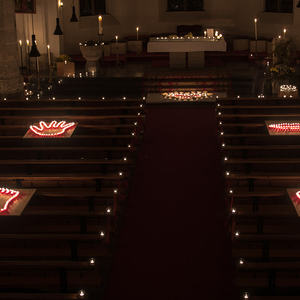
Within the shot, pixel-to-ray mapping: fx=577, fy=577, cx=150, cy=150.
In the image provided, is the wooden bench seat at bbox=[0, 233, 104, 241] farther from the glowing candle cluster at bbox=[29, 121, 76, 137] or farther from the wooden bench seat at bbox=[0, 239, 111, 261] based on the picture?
the glowing candle cluster at bbox=[29, 121, 76, 137]

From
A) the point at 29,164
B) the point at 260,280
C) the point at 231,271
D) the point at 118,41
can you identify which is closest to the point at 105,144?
the point at 29,164

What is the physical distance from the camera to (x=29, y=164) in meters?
7.52

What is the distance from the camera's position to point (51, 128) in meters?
8.45

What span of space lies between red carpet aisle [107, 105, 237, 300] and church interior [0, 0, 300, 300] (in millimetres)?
19

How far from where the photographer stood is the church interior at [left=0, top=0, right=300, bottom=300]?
5.59 metres

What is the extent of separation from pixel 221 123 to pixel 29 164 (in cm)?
315

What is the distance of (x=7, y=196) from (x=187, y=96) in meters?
8.50

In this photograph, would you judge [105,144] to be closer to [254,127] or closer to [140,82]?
[254,127]

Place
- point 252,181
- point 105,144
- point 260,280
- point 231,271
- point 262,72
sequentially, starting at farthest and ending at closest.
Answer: point 262,72 → point 105,144 → point 252,181 → point 231,271 → point 260,280

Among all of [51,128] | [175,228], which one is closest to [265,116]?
[175,228]

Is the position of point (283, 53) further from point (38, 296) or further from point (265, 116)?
point (38, 296)

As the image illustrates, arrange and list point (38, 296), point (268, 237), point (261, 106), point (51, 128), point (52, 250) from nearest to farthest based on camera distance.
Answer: point (38, 296)
point (268, 237)
point (52, 250)
point (51, 128)
point (261, 106)

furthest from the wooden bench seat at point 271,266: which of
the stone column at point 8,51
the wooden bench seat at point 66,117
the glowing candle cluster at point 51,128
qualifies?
the stone column at point 8,51

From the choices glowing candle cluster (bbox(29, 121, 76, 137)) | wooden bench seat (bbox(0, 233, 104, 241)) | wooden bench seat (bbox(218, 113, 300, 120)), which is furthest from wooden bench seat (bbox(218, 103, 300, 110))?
wooden bench seat (bbox(0, 233, 104, 241))
